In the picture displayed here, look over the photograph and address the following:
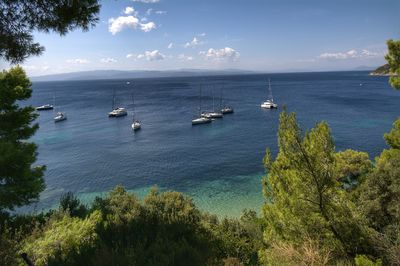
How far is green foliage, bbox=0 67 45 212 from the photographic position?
636 inches

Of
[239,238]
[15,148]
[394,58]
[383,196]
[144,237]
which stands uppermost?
[394,58]

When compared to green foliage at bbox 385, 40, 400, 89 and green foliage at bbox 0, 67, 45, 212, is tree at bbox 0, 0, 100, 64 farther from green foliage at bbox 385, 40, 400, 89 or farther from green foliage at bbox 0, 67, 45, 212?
green foliage at bbox 385, 40, 400, 89

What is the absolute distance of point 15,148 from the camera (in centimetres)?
1684

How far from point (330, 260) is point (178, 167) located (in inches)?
1249

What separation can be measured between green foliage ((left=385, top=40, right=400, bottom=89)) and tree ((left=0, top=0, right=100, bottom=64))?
12698 mm

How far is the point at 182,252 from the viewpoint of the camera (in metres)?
10.4

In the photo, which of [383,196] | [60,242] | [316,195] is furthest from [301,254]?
[60,242]

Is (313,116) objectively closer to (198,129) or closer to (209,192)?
(198,129)

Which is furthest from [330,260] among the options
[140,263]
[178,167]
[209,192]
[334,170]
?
[178,167]

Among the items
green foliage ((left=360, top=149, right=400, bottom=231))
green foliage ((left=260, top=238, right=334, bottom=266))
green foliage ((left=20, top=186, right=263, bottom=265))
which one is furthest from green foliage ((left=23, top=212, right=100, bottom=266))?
green foliage ((left=360, top=149, right=400, bottom=231))

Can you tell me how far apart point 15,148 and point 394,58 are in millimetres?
19707

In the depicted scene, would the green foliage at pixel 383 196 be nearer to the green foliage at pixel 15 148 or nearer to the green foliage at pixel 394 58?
the green foliage at pixel 394 58

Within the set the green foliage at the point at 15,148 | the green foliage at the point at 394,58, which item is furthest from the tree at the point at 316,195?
the green foliage at the point at 15,148

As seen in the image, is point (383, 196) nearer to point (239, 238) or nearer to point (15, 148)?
point (239, 238)
